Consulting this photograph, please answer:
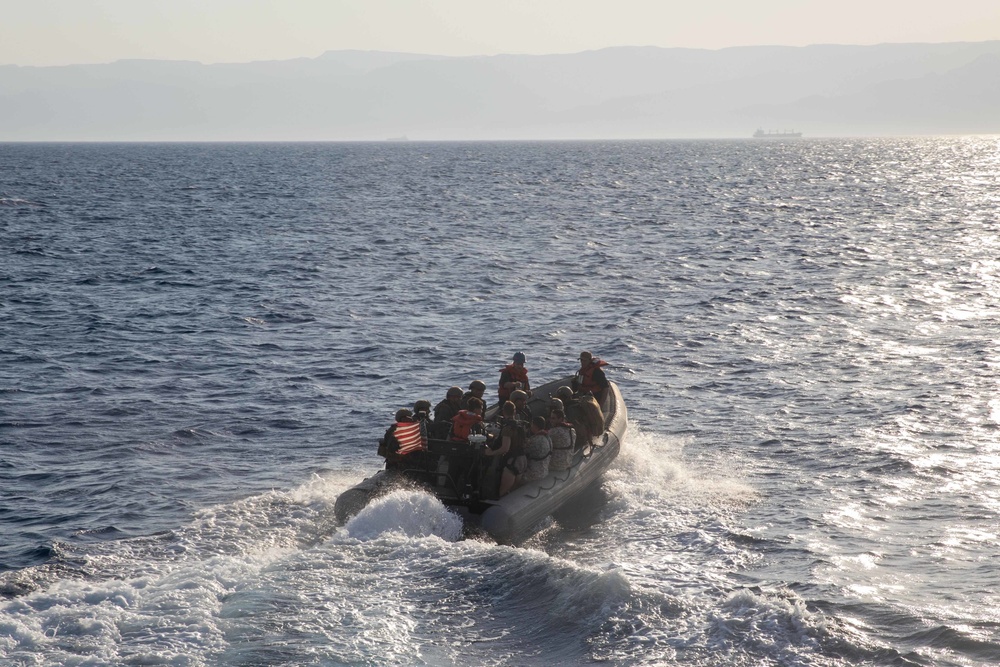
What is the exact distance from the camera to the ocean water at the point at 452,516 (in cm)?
1093

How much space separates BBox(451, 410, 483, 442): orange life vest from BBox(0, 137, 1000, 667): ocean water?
1163 millimetres

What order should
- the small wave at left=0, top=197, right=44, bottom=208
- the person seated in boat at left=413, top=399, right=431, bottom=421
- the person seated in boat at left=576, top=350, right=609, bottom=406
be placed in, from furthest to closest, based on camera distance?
the small wave at left=0, top=197, right=44, bottom=208 → the person seated in boat at left=576, top=350, right=609, bottom=406 → the person seated in boat at left=413, top=399, right=431, bottom=421

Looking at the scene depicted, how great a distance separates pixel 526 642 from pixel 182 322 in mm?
18940

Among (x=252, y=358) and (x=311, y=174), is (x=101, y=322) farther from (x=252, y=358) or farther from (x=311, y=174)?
(x=311, y=174)

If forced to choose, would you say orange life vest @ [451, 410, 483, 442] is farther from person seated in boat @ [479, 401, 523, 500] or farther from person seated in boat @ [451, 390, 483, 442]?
person seated in boat @ [479, 401, 523, 500]

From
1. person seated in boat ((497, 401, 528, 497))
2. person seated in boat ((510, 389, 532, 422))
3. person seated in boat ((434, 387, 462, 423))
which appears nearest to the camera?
person seated in boat ((497, 401, 528, 497))

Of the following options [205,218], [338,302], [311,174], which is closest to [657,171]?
[311,174]

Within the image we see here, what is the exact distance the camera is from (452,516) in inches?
527

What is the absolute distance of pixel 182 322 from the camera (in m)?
27.4

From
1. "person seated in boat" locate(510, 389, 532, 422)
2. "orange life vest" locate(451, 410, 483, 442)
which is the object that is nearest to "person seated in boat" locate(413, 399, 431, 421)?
"orange life vest" locate(451, 410, 483, 442)

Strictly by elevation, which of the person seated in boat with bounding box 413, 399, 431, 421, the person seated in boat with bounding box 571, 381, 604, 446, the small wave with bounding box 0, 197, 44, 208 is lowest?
the person seated in boat with bounding box 571, 381, 604, 446

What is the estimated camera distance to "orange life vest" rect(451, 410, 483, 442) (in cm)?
1416

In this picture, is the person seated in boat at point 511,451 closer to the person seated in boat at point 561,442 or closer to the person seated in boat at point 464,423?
the person seated in boat at point 464,423

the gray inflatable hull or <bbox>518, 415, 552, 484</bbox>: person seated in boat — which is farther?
<bbox>518, 415, 552, 484</bbox>: person seated in boat
